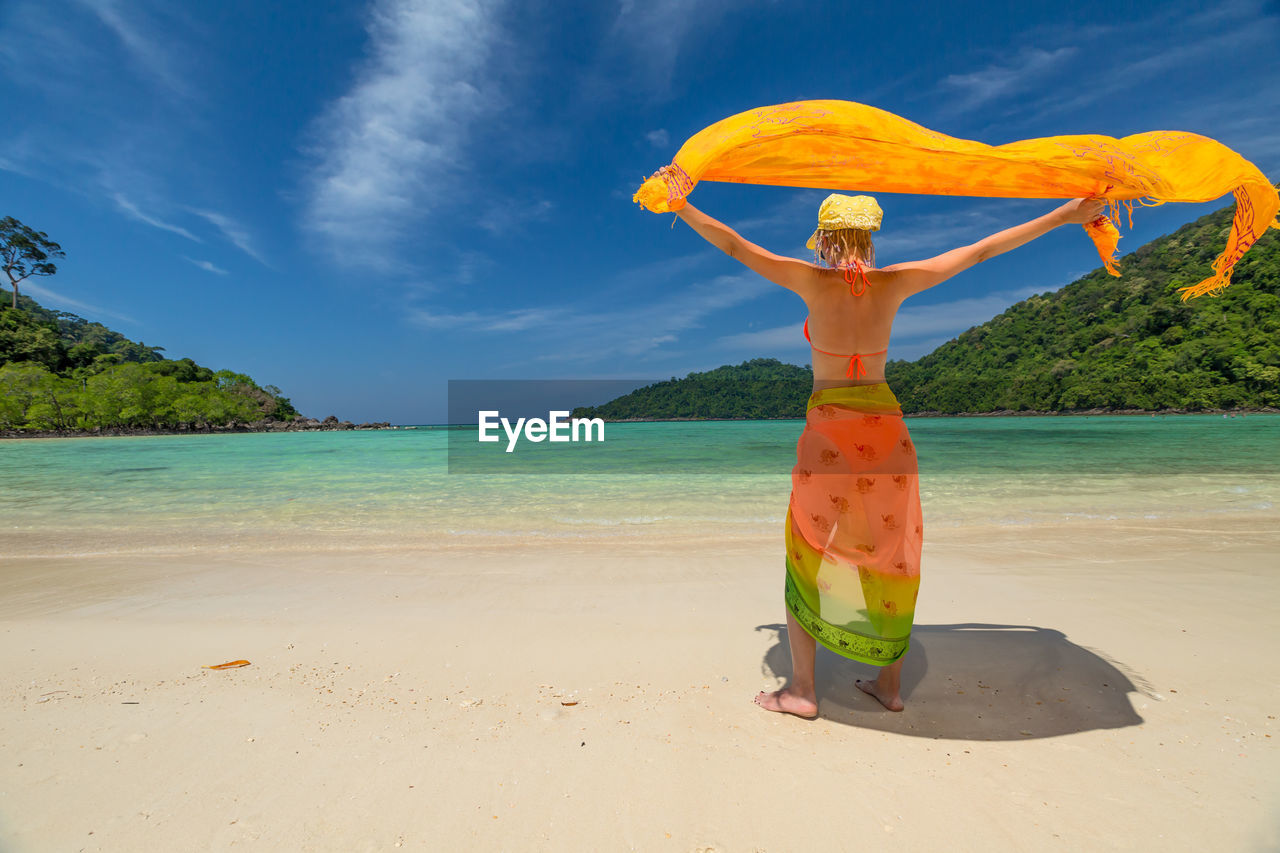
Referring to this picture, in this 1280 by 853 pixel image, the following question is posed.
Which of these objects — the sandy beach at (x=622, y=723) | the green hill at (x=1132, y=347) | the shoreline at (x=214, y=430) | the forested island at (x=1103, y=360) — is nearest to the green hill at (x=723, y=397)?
the forested island at (x=1103, y=360)

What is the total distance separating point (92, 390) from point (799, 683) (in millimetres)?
75330

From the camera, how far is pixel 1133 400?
57969 mm

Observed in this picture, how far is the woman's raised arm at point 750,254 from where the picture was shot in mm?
1845

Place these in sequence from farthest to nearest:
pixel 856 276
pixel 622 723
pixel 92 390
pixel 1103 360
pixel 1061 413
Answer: pixel 1061 413 < pixel 1103 360 < pixel 92 390 < pixel 622 723 < pixel 856 276

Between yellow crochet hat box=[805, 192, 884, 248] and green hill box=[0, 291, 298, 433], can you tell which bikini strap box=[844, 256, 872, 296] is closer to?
yellow crochet hat box=[805, 192, 884, 248]

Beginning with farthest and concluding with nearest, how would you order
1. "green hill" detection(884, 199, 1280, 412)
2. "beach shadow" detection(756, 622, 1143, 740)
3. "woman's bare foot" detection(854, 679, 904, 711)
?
"green hill" detection(884, 199, 1280, 412), "woman's bare foot" detection(854, 679, 904, 711), "beach shadow" detection(756, 622, 1143, 740)

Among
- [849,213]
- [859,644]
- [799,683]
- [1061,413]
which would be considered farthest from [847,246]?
[1061,413]

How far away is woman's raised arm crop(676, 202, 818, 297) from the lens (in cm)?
184

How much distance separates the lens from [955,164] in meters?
1.99

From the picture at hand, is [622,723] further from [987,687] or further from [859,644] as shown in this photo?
[987,687]

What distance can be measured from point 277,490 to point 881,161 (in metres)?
11.4

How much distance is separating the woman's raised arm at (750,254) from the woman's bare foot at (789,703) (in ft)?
5.11

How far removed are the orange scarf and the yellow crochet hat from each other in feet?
0.66

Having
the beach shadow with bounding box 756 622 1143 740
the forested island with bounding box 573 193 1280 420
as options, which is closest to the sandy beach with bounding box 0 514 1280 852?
the beach shadow with bounding box 756 622 1143 740
